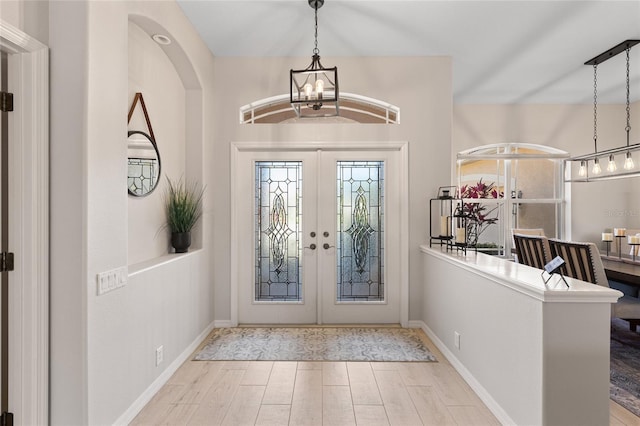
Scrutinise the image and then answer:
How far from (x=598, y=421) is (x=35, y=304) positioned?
3033 millimetres

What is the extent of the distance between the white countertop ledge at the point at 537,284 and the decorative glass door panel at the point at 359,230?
137 cm

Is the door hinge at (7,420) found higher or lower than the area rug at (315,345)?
higher

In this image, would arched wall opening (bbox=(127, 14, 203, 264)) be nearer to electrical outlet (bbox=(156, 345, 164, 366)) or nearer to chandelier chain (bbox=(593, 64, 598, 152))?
electrical outlet (bbox=(156, 345, 164, 366))

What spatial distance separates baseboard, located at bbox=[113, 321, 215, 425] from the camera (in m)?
2.24

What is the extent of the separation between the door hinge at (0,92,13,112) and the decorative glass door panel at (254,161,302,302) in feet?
8.14

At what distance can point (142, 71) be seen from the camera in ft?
9.33

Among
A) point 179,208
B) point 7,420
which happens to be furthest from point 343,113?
point 7,420

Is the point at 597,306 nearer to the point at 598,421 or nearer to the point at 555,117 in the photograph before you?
the point at 598,421

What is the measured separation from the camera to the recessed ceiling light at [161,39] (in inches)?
115

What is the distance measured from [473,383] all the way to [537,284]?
3.76 ft

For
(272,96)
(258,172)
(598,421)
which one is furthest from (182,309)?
(598,421)

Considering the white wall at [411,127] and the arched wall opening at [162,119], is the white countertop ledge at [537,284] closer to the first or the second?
the white wall at [411,127]

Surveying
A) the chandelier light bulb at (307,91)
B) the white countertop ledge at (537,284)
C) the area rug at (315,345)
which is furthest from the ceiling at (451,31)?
the area rug at (315,345)

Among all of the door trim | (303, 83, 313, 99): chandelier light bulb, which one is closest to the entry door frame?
(303, 83, 313, 99): chandelier light bulb
